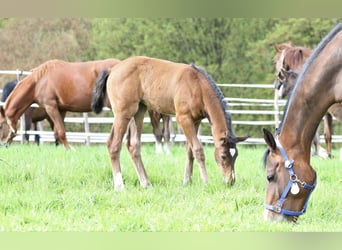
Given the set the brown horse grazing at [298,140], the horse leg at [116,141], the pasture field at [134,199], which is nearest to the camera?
the pasture field at [134,199]

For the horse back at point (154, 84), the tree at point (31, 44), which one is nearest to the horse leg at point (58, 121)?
the horse back at point (154, 84)

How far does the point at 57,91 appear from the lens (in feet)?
36.7

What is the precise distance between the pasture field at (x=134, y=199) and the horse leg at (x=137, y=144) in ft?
0.48

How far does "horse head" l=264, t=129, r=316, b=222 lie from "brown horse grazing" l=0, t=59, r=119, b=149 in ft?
22.1

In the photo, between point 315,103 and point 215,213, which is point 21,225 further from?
point 315,103

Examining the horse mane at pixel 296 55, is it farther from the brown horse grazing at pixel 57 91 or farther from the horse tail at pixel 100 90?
the horse tail at pixel 100 90

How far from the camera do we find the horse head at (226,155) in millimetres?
7297

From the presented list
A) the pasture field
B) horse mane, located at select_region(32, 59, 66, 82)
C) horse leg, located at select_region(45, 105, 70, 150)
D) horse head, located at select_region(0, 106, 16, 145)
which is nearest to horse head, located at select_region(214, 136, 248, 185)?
the pasture field

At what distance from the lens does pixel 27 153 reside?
901 cm

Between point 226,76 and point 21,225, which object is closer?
point 21,225

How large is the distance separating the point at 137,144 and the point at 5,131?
6049 mm

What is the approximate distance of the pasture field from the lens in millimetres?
4059
